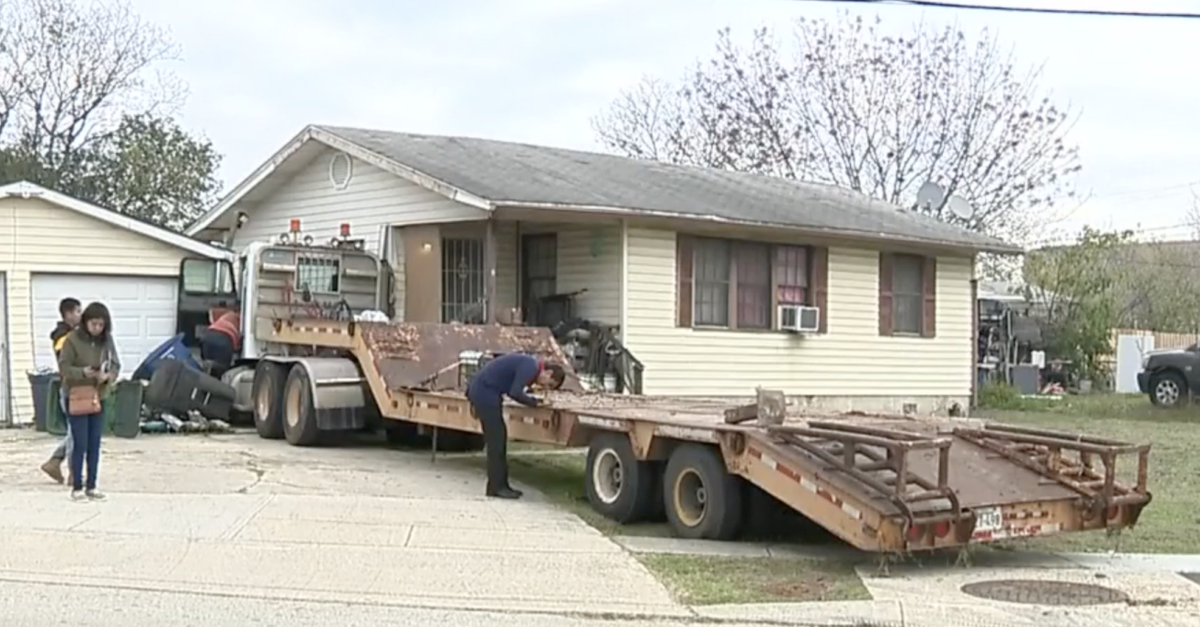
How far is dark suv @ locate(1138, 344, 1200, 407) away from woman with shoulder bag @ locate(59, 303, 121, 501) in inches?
819

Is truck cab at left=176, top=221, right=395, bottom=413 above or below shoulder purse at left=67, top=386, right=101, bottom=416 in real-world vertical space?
above

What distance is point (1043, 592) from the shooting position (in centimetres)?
877

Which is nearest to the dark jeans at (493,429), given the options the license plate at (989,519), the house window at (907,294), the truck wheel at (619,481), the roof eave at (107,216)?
the truck wheel at (619,481)

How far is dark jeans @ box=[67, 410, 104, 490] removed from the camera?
11.3 m

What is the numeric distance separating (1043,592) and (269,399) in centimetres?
1040

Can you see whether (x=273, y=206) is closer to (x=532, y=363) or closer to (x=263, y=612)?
(x=532, y=363)

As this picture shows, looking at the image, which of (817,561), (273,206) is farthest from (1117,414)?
(817,561)

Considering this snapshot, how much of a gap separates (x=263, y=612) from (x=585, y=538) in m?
3.16

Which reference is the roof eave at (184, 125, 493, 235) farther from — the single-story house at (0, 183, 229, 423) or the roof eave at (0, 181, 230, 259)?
the single-story house at (0, 183, 229, 423)

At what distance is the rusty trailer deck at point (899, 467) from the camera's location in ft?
28.9

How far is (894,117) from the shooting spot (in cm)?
3675

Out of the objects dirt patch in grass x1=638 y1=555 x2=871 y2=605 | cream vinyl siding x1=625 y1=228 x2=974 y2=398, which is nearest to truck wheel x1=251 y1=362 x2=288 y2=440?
cream vinyl siding x1=625 y1=228 x2=974 y2=398

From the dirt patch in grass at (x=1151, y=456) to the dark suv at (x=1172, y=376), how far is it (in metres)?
0.36

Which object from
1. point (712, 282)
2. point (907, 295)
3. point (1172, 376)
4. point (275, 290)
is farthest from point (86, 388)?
point (1172, 376)
